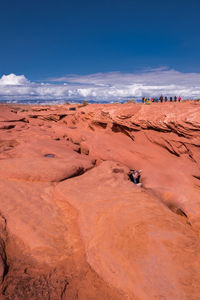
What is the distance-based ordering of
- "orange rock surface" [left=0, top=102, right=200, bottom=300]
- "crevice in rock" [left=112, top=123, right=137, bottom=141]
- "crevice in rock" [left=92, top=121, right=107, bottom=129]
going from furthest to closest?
"crevice in rock" [left=92, top=121, right=107, bottom=129]
"crevice in rock" [left=112, top=123, right=137, bottom=141]
"orange rock surface" [left=0, top=102, right=200, bottom=300]

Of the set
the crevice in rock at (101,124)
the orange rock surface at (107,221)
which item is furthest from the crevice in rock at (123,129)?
the crevice in rock at (101,124)

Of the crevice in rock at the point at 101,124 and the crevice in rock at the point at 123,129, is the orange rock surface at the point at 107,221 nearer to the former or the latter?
the crevice in rock at the point at 123,129

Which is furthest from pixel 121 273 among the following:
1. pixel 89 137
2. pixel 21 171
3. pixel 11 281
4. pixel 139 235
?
pixel 89 137

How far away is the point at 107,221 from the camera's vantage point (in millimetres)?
4355

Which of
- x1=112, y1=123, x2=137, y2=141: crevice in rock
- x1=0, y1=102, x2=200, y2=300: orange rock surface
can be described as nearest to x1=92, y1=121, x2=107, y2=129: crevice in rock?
x1=112, y1=123, x2=137, y2=141: crevice in rock

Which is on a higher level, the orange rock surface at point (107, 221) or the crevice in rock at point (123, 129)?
the crevice in rock at point (123, 129)

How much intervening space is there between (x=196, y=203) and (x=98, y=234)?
4.09 metres

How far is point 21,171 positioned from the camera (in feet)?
21.6

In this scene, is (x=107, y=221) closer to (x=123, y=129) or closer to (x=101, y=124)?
(x=123, y=129)

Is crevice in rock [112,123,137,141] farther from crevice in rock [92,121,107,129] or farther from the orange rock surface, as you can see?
crevice in rock [92,121,107,129]

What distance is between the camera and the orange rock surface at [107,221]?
3.21 metres

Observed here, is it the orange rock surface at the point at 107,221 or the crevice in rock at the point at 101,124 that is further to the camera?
the crevice in rock at the point at 101,124

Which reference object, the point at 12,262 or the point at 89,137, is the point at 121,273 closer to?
the point at 12,262

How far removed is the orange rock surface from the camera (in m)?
3.21
